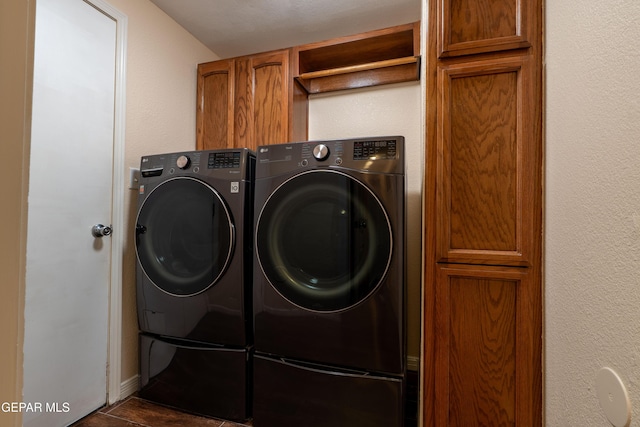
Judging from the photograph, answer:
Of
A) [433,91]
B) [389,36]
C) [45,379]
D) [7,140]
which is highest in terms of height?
[389,36]

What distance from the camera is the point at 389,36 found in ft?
5.83

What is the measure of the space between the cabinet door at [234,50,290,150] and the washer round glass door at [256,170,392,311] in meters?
0.78

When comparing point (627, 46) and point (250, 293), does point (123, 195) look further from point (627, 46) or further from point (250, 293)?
point (627, 46)

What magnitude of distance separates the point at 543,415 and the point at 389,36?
2004mm

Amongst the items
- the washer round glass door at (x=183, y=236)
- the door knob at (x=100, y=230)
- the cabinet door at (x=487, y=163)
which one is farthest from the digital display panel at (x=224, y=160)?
the cabinet door at (x=487, y=163)

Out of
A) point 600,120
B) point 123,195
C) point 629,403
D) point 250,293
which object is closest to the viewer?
point 629,403

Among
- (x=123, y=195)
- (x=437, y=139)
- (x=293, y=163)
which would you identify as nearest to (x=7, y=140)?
(x=293, y=163)

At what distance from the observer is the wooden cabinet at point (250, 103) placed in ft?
6.31

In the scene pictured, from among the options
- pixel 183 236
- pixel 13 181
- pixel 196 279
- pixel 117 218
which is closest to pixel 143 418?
pixel 196 279

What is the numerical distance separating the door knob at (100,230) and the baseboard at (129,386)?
844mm

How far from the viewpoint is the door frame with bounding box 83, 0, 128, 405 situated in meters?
1.52

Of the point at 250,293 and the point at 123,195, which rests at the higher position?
the point at 123,195

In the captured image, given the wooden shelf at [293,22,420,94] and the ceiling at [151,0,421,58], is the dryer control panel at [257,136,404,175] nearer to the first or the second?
the wooden shelf at [293,22,420,94]

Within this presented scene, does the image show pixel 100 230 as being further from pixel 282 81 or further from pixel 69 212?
pixel 282 81
